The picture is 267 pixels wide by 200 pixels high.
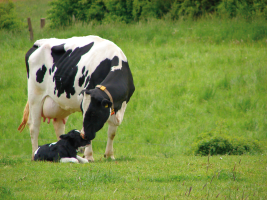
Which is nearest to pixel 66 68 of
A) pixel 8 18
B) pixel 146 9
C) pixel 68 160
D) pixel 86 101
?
pixel 86 101

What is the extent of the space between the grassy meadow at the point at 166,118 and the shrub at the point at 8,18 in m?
1.60

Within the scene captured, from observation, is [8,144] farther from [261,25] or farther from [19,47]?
[261,25]

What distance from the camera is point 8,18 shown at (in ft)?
74.0

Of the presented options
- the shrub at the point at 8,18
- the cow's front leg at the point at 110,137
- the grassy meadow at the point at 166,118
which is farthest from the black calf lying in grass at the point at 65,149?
the shrub at the point at 8,18

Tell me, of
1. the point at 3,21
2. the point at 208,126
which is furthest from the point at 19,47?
the point at 208,126

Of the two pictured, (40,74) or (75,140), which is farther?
(40,74)

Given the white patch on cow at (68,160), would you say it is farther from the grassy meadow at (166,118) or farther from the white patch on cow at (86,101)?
the white patch on cow at (86,101)

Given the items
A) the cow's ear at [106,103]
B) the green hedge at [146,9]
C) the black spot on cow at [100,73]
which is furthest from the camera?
the green hedge at [146,9]

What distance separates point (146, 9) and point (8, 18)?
9263mm

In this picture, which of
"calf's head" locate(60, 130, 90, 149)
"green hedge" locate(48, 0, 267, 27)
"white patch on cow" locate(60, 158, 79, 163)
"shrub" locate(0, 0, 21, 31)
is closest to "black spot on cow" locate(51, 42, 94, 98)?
"calf's head" locate(60, 130, 90, 149)

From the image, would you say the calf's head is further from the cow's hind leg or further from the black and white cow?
the cow's hind leg

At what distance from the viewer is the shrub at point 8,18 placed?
22375 mm

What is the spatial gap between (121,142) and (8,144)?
4.25m

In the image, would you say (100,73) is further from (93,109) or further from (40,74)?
(40,74)
